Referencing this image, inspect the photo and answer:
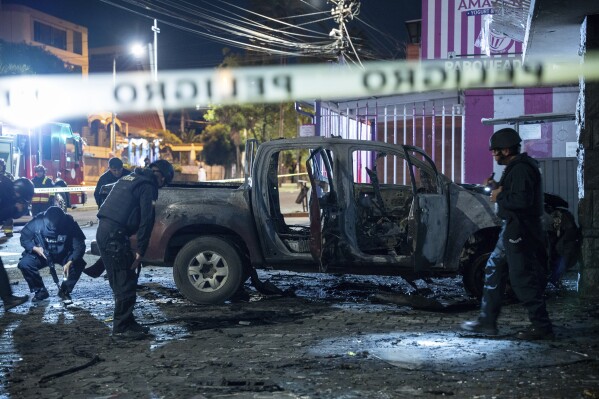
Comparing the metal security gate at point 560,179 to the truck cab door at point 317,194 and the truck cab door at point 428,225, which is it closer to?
the truck cab door at point 428,225

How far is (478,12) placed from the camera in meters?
20.9

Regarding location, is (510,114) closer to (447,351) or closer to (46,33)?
(447,351)

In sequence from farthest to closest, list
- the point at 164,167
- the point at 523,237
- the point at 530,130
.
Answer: the point at 530,130
the point at 164,167
the point at 523,237

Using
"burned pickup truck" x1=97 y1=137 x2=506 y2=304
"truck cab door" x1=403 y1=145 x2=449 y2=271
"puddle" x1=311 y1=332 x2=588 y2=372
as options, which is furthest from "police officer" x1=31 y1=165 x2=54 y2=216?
"puddle" x1=311 y1=332 x2=588 y2=372

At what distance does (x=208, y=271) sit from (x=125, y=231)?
1.64 m

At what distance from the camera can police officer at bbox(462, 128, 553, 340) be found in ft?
19.4

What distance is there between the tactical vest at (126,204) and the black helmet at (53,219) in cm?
201

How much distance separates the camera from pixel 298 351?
5.66 metres

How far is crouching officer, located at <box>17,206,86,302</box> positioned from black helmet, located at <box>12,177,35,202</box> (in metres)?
0.39

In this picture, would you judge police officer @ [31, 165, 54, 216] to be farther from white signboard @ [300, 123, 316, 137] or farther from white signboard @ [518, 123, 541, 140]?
white signboard @ [518, 123, 541, 140]

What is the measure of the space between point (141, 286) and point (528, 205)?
535 centimetres

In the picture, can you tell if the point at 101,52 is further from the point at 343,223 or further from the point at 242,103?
the point at 343,223

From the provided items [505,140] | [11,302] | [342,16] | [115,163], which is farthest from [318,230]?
[342,16]

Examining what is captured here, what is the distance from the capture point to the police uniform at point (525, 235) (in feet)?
19.4
